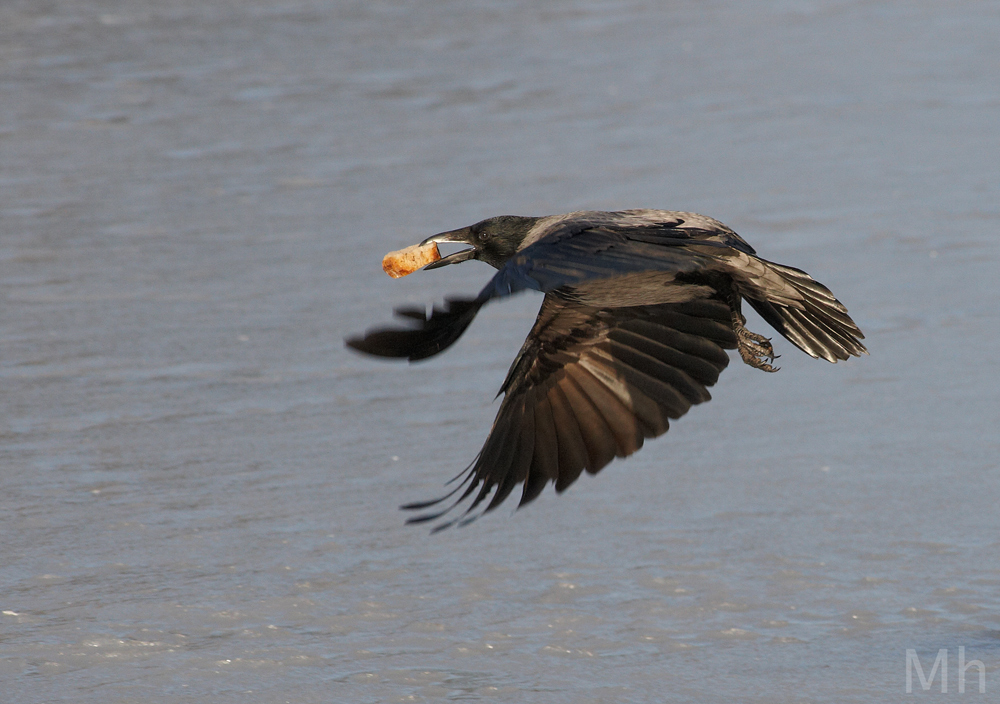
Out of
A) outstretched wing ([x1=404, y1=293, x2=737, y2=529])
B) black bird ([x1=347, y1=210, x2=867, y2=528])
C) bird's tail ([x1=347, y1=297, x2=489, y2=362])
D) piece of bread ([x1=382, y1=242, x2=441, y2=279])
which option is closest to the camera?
bird's tail ([x1=347, y1=297, x2=489, y2=362])

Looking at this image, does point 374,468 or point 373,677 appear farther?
point 374,468

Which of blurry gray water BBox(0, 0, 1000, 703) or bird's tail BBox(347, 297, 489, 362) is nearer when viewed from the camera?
bird's tail BBox(347, 297, 489, 362)

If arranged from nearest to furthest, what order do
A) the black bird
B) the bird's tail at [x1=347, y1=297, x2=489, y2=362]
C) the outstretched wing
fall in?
1. the bird's tail at [x1=347, y1=297, x2=489, y2=362]
2. the black bird
3. the outstretched wing

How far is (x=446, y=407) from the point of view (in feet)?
20.5

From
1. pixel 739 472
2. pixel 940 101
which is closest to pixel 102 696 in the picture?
pixel 739 472

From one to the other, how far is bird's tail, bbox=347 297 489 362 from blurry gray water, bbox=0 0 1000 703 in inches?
42.5

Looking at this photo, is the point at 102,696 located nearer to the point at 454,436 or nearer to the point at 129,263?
the point at 454,436

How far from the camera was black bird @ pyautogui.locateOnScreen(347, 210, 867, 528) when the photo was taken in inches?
171

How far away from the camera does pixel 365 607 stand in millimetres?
4734

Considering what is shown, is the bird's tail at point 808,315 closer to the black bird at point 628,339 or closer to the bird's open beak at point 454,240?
the black bird at point 628,339

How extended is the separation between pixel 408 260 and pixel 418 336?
3.33ft

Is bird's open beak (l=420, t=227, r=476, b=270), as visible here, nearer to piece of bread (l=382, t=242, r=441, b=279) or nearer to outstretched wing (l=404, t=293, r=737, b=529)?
piece of bread (l=382, t=242, r=441, b=279)

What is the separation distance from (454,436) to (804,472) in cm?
131

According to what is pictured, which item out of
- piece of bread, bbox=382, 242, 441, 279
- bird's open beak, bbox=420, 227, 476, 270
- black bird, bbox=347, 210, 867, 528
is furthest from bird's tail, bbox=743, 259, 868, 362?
piece of bread, bbox=382, 242, 441, 279
